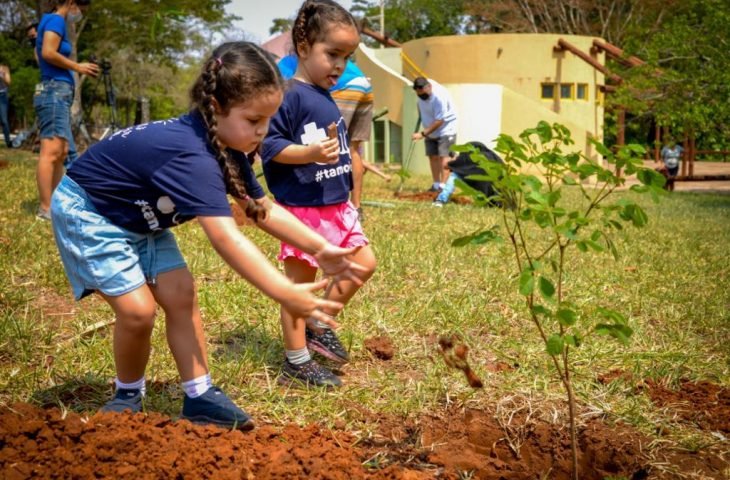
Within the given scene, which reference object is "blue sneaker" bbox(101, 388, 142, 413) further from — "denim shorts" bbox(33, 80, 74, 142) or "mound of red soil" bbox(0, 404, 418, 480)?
"denim shorts" bbox(33, 80, 74, 142)

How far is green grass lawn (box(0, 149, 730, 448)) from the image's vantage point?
282 centimetres

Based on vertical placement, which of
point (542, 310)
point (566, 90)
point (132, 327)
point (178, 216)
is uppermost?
point (566, 90)

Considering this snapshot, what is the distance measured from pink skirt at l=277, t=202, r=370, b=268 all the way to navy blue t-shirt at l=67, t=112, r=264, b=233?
2.09 ft

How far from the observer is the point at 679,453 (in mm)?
2584

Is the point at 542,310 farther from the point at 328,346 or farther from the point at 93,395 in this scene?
the point at 93,395

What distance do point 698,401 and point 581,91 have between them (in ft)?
60.6

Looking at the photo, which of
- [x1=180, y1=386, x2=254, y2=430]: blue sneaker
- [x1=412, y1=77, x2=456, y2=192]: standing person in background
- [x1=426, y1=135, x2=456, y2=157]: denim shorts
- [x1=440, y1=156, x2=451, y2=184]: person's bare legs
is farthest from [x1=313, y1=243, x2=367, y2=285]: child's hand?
[x1=426, y1=135, x2=456, y2=157]: denim shorts

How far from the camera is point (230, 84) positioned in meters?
2.20

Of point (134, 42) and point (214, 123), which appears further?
point (134, 42)

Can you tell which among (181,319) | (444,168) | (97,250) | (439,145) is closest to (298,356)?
(181,319)

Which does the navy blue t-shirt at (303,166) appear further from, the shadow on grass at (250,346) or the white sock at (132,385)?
the white sock at (132,385)

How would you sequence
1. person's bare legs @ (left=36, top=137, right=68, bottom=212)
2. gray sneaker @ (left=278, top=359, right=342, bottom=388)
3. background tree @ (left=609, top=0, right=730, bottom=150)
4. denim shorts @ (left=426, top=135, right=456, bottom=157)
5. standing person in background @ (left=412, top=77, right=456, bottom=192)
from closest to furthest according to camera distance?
1. gray sneaker @ (left=278, top=359, right=342, bottom=388)
2. person's bare legs @ (left=36, top=137, right=68, bottom=212)
3. standing person in background @ (left=412, top=77, right=456, bottom=192)
4. denim shorts @ (left=426, top=135, right=456, bottom=157)
5. background tree @ (left=609, top=0, right=730, bottom=150)

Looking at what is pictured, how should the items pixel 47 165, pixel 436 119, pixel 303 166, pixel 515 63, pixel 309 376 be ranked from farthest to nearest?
pixel 515 63
pixel 436 119
pixel 47 165
pixel 303 166
pixel 309 376

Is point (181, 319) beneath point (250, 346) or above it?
above
